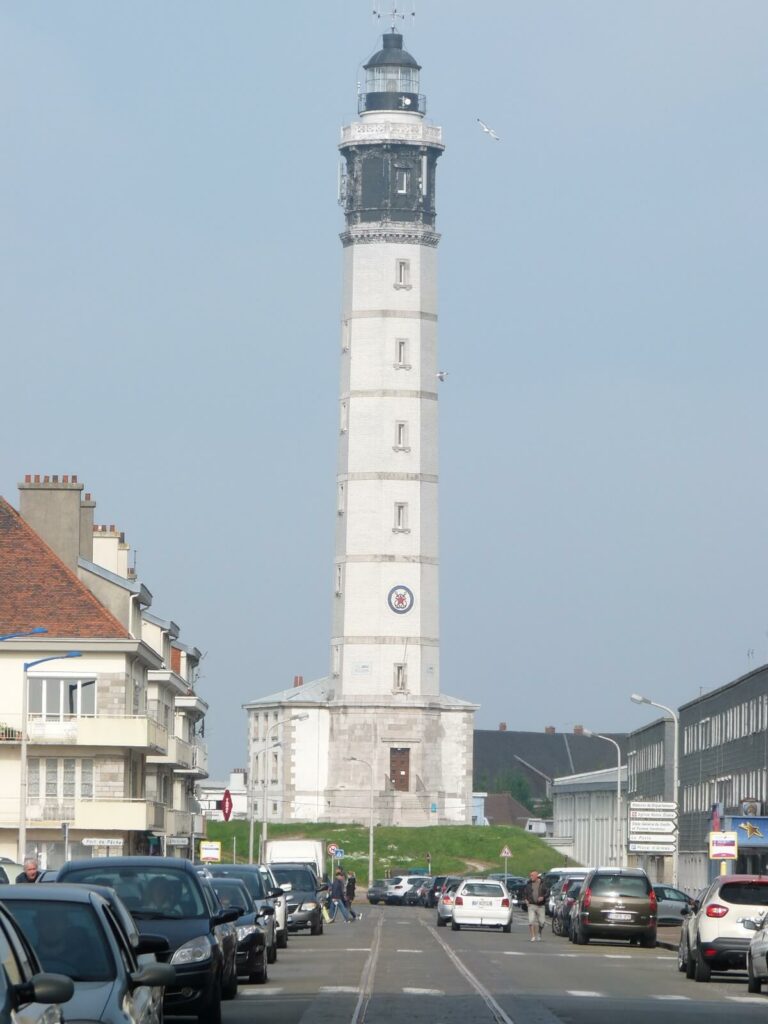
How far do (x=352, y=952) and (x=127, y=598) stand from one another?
28557 mm

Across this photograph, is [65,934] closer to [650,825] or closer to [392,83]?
[650,825]

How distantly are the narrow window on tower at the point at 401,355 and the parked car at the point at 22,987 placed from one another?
342 ft

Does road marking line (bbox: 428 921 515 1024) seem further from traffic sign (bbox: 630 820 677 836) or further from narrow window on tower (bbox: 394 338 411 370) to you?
narrow window on tower (bbox: 394 338 411 370)

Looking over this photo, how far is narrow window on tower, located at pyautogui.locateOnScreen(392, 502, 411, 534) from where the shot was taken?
372ft

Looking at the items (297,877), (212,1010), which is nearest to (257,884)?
(212,1010)

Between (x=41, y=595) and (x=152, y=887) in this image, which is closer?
(x=152, y=887)

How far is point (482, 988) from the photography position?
27.3 m

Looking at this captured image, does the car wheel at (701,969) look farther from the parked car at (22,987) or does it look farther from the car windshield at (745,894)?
the parked car at (22,987)

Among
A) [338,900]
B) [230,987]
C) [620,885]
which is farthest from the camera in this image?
[338,900]

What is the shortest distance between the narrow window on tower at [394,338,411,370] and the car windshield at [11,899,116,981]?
333ft

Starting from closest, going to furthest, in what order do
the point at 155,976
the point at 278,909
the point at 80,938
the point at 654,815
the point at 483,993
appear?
1. the point at 155,976
2. the point at 80,938
3. the point at 483,993
4. the point at 278,909
5. the point at 654,815

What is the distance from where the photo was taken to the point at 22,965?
10.1 metres

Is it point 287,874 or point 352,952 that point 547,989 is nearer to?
point 352,952

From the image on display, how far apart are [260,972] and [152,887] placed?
8.17 metres
